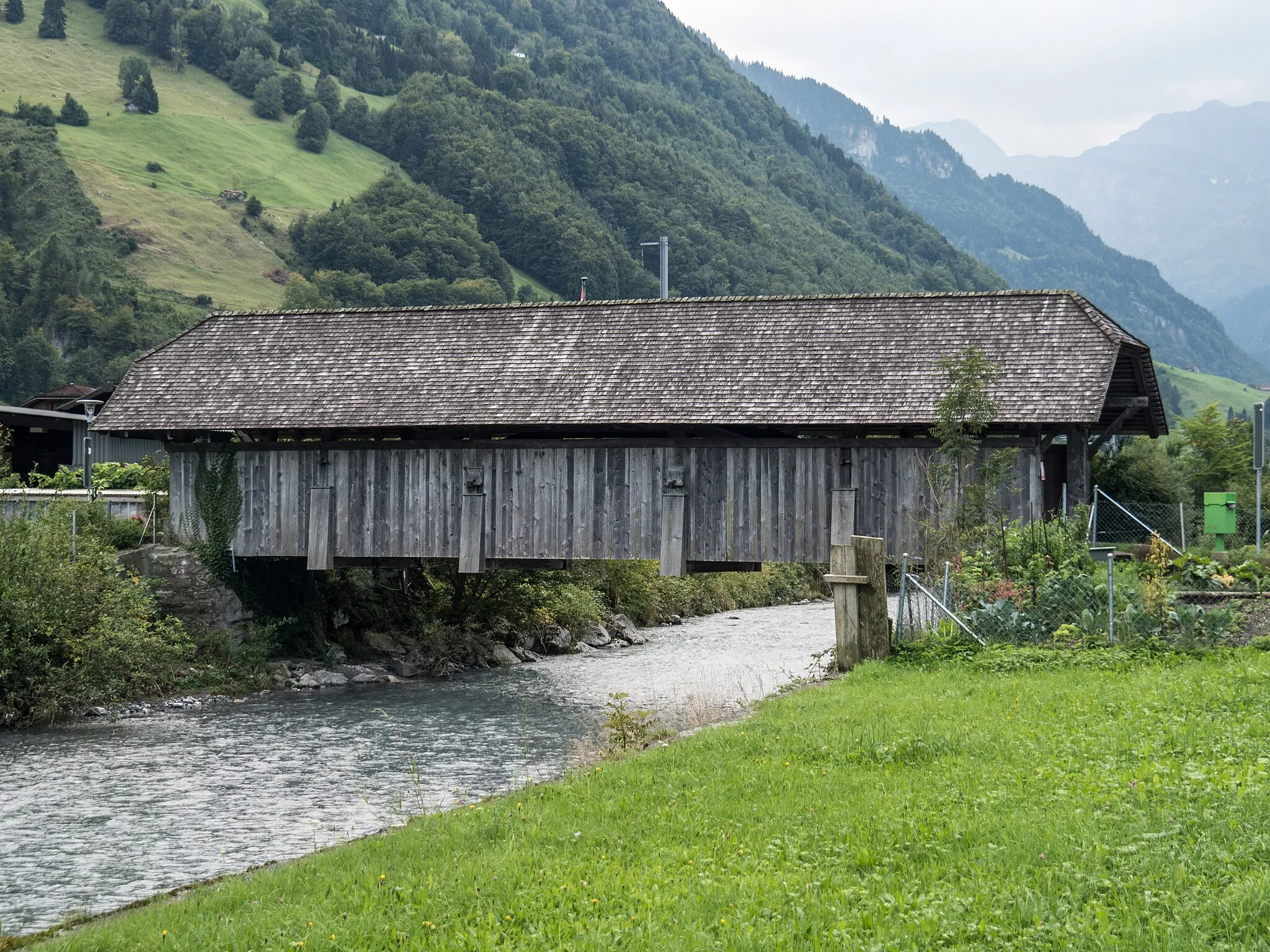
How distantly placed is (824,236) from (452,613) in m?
90.3

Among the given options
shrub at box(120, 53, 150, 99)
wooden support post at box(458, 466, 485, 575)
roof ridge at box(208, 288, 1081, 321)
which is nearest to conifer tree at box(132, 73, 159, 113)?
shrub at box(120, 53, 150, 99)

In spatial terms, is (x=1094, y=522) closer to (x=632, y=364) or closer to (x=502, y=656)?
(x=632, y=364)

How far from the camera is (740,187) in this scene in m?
120

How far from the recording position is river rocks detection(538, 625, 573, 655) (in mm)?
26703

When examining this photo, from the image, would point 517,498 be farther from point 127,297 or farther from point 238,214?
point 238,214

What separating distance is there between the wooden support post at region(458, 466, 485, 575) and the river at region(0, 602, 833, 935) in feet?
7.08

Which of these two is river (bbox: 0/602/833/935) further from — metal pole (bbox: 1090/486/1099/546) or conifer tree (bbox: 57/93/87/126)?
conifer tree (bbox: 57/93/87/126)

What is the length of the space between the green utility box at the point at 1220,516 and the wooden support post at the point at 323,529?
14.0 m

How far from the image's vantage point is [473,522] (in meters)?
20.0

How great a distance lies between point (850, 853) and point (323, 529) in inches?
616

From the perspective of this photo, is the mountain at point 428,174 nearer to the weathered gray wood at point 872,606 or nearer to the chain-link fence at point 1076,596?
the chain-link fence at point 1076,596

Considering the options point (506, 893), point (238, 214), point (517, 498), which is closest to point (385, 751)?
point (517, 498)

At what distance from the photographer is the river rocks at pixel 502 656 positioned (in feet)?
81.1

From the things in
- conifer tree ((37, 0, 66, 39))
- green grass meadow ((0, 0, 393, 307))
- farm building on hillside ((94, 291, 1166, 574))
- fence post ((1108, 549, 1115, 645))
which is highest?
conifer tree ((37, 0, 66, 39))
